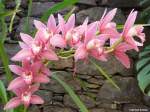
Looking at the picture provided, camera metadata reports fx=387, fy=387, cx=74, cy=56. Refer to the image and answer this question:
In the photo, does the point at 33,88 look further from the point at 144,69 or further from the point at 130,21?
the point at 144,69

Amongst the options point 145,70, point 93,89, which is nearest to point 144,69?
point 145,70

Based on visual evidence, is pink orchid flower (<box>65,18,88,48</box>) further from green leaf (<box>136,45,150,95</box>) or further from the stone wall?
the stone wall

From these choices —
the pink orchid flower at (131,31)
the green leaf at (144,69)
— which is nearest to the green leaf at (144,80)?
the green leaf at (144,69)

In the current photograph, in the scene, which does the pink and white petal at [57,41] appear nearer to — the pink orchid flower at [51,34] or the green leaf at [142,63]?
the pink orchid flower at [51,34]

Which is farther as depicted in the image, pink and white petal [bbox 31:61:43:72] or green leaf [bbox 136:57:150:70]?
green leaf [bbox 136:57:150:70]

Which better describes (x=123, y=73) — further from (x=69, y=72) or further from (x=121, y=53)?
(x=121, y=53)

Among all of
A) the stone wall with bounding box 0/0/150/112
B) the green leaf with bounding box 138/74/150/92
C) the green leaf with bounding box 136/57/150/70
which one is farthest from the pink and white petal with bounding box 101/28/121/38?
the stone wall with bounding box 0/0/150/112
